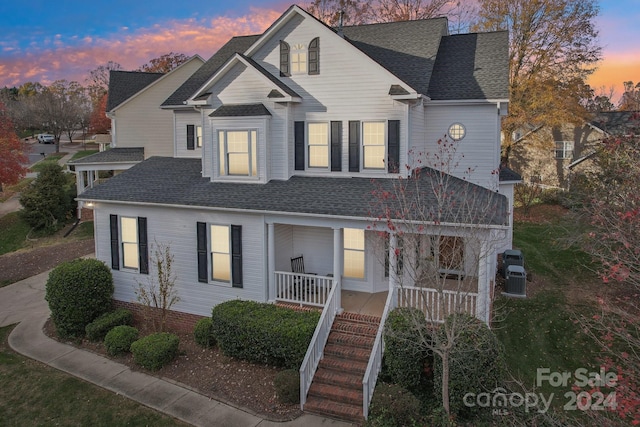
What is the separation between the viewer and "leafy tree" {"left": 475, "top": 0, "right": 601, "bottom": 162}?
29.4m

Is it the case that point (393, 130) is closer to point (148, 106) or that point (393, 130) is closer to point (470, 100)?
point (470, 100)

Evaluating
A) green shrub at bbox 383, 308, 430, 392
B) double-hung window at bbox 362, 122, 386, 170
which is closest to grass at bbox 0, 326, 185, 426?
green shrub at bbox 383, 308, 430, 392

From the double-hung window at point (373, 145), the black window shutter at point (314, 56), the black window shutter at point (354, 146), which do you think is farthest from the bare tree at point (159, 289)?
the black window shutter at point (314, 56)

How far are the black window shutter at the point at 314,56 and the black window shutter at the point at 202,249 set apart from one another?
6.00 m

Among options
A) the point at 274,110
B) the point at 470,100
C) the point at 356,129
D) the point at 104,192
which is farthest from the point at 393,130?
the point at 104,192

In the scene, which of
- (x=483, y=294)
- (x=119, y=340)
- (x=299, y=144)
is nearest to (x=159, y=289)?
(x=119, y=340)

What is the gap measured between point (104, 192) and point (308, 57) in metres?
8.28

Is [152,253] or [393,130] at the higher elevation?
[393,130]

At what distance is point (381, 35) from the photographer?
17.5 metres

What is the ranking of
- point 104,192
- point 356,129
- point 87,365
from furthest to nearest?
point 104,192 < point 356,129 < point 87,365

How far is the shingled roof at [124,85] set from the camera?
29594mm

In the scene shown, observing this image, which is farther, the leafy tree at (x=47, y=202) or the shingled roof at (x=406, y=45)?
the leafy tree at (x=47, y=202)

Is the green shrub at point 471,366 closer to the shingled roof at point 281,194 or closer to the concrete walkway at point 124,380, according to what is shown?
the concrete walkway at point 124,380

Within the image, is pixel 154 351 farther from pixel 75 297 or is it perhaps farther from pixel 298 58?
pixel 298 58
